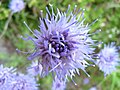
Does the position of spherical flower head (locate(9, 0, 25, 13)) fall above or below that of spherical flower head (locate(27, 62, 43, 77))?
above

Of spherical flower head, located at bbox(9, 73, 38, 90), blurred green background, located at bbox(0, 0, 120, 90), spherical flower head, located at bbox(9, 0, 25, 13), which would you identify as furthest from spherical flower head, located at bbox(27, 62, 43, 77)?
spherical flower head, located at bbox(9, 0, 25, 13)

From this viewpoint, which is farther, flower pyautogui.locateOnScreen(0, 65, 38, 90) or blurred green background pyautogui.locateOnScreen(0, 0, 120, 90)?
blurred green background pyautogui.locateOnScreen(0, 0, 120, 90)

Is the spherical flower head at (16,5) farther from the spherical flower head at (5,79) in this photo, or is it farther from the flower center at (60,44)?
the flower center at (60,44)

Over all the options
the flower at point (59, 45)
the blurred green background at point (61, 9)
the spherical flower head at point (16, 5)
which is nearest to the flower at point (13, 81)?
the flower at point (59, 45)

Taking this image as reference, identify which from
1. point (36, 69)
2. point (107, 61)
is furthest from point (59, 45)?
point (107, 61)

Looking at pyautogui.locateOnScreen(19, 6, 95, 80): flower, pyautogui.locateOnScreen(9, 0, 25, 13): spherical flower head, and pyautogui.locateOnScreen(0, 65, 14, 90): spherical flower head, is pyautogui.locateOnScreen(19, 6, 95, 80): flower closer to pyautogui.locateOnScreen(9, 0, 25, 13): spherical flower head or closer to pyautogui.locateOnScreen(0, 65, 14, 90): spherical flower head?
pyautogui.locateOnScreen(0, 65, 14, 90): spherical flower head

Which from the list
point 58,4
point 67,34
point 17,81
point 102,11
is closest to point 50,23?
point 67,34
